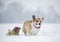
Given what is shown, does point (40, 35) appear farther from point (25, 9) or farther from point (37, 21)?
point (25, 9)

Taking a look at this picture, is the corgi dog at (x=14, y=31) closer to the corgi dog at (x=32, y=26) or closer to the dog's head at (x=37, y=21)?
the corgi dog at (x=32, y=26)

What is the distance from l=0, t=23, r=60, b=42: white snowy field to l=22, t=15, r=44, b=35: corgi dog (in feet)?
0.16

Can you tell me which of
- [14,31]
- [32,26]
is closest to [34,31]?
[32,26]

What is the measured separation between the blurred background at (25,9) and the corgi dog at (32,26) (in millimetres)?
49

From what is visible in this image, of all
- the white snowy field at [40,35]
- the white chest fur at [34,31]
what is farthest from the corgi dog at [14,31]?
the white chest fur at [34,31]

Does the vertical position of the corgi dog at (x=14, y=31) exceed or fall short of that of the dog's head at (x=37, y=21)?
it falls short

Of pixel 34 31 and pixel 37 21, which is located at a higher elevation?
pixel 37 21

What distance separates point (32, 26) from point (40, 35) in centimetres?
15

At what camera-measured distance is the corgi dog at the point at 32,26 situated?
132 centimetres

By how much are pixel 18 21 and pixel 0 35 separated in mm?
270

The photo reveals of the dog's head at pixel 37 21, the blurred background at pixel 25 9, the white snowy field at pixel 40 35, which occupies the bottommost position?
the white snowy field at pixel 40 35

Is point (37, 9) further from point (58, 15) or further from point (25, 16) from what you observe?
point (58, 15)

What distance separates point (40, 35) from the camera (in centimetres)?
132

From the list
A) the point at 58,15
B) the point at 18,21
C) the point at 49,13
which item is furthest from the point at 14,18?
the point at 58,15
